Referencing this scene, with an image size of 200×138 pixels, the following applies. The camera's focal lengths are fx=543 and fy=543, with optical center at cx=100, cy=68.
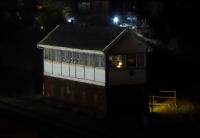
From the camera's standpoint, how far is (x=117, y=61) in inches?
1112

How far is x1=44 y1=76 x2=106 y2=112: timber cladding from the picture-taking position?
93.1ft

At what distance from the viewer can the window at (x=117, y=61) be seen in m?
28.0

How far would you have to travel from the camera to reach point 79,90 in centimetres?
3012

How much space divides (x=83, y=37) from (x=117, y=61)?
3.23m

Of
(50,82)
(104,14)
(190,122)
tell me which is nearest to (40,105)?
(50,82)

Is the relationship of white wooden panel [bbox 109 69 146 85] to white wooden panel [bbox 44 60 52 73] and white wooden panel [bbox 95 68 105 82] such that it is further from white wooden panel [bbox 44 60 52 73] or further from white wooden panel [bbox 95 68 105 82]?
white wooden panel [bbox 44 60 52 73]

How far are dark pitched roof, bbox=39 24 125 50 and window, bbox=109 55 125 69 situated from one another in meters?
0.82

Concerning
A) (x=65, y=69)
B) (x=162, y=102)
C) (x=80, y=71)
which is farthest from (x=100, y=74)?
(x=162, y=102)

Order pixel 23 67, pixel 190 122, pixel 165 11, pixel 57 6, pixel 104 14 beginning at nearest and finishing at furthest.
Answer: pixel 190 122 < pixel 23 67 < pixel 165 11 < pixel 57 6 < pixel 104 14

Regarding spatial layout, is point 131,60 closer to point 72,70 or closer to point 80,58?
point 80,58

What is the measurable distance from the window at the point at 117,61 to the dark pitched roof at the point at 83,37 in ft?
2.68

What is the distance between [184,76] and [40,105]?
15.6 metres

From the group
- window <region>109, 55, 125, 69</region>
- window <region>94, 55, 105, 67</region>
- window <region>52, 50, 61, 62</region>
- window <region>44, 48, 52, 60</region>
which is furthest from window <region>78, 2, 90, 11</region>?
window <region>109, 55, 125, 69</region>

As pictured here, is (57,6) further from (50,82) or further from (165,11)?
(50,82)
